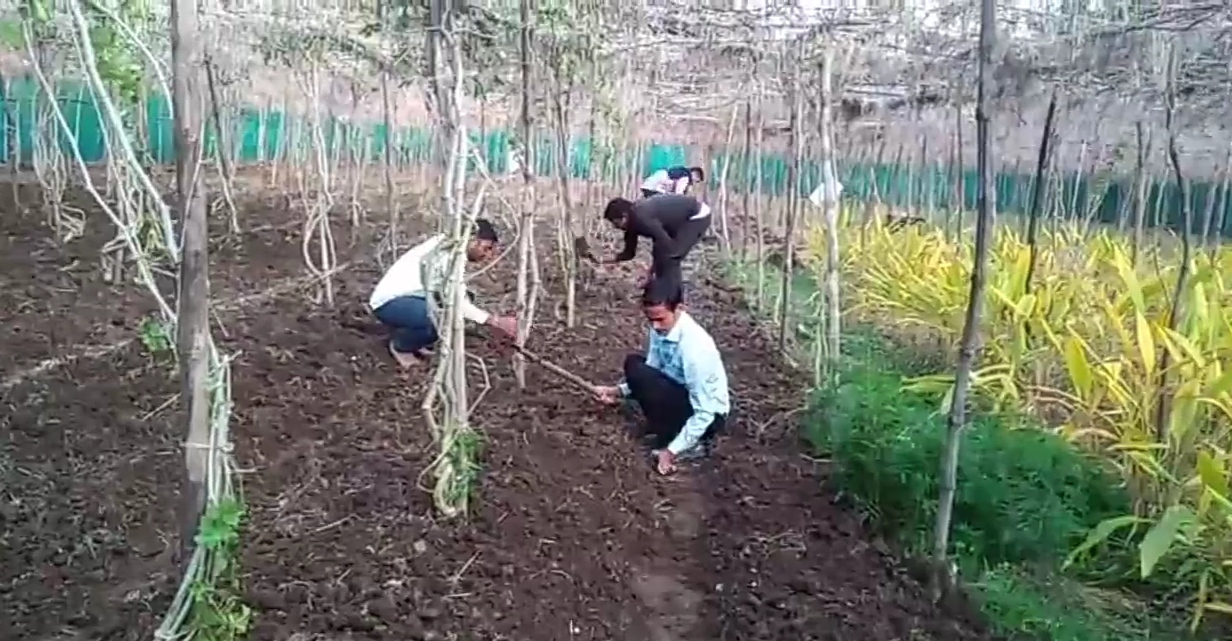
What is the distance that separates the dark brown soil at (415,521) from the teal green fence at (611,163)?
5283 mm

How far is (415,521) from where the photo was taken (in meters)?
3.55

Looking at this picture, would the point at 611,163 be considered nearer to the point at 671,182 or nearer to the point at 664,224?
the point at 671,182

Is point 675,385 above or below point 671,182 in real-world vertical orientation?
below

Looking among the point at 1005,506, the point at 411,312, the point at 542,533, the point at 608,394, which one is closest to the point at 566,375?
the point at 608,394

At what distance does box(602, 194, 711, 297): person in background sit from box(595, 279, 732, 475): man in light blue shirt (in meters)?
1.61

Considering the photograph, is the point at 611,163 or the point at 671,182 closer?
the point at 671,182

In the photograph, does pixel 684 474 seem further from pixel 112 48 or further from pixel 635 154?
pixel 635 154

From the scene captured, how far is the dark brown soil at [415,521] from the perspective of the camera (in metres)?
3.10

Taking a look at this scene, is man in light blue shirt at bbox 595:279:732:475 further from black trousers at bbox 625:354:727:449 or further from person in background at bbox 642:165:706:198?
person in background at bbox 642:165:706:198

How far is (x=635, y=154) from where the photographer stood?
1384 centimetres

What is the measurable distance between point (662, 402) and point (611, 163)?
7.99m

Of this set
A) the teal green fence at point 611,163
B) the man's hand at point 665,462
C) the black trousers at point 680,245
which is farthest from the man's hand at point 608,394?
the teal green fence at point 611,163

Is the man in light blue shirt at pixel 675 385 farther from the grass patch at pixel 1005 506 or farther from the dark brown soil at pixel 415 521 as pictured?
the grass patch at pixel 1005 506

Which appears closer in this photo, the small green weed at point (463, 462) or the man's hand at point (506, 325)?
the small green weed at point (463, 462)
